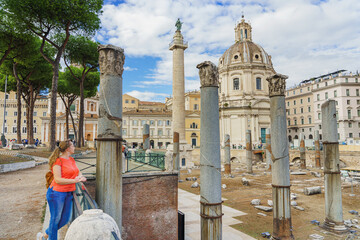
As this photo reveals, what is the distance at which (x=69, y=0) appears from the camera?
17734 millimetres

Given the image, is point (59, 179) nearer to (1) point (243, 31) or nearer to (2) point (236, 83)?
(2) point (236, 83)

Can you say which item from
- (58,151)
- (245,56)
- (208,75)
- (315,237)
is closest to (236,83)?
(245,56)

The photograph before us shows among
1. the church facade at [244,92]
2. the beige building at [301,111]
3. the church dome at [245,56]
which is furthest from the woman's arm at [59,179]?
the beige building at [301,111]

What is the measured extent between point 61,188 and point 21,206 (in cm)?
490

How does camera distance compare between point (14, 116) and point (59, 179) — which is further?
point (14, 116)

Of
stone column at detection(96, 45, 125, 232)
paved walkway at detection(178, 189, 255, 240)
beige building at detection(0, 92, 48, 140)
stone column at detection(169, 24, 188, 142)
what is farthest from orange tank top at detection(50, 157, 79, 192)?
beige building at detection(0, 92, 48, 140)

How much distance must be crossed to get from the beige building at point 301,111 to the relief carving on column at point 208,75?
50.0 m

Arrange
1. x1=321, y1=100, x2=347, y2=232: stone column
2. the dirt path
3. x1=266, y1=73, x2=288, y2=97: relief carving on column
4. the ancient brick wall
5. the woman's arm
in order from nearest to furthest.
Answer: the woman's arm
the dirt path
x1=266, y1=73, x2=288, y2=97: relief carving on column
the ancient brick wall
x1=321, y1=100, x2=347, y2=232: stone column

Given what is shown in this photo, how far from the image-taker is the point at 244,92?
44.3m

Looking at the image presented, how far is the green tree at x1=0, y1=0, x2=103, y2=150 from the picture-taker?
16.8 m

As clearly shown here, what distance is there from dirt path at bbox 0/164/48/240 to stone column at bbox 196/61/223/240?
3.73 metres

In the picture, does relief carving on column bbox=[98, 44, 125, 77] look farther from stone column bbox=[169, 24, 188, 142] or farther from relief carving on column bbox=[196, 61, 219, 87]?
stone column bbox=[169, 24, 188, 142]

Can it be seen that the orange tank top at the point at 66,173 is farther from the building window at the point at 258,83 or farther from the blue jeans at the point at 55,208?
the building window at the point at 258,83

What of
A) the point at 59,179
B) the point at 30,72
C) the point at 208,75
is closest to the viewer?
the point at 59,179
